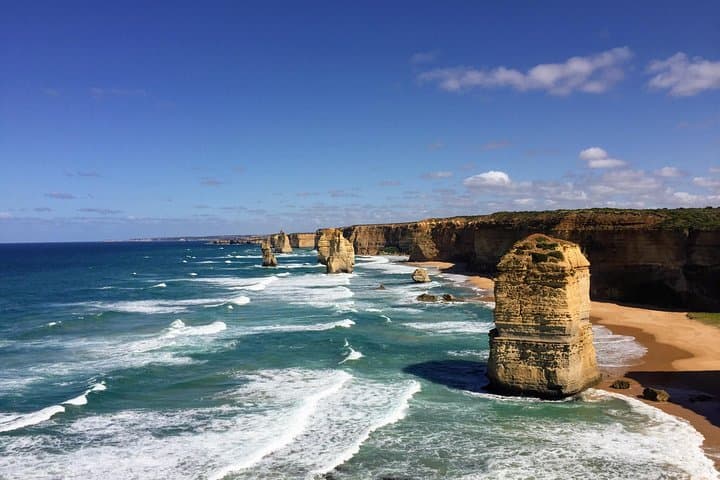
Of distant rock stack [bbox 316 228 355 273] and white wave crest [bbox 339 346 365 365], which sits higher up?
distant rock stack [bbox 316 228 355 273]

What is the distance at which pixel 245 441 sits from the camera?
17219mm

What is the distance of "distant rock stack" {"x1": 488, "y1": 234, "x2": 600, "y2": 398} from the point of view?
1950cm

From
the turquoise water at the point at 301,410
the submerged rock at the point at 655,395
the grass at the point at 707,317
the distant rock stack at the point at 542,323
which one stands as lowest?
the turquoise water at the point at 301,410

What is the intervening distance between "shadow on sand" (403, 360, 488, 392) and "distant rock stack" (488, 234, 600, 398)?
1664mm

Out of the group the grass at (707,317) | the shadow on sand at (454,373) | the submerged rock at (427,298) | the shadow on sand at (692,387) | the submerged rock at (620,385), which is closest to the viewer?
the shadow on sand at (692,387)

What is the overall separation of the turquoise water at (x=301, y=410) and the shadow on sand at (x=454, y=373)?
131mm

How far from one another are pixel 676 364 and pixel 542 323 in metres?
9.42

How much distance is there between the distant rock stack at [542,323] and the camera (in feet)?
64.0

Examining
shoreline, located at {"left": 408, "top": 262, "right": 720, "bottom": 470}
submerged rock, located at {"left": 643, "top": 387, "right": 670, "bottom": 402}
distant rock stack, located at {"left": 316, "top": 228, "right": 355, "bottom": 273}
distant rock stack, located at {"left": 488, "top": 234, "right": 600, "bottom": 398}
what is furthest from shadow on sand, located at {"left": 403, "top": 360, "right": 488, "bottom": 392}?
distant rock stack, located at {"left": 316, "top": 228, "right": 355, "bottom": 273}

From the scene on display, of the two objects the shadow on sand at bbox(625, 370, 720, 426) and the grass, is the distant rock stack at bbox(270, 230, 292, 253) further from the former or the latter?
the shadow on sand at bbox(625, 370, 720, 426)

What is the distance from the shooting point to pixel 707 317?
34438 millimetres

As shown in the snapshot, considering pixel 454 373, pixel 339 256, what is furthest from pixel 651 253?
pixel 339 256

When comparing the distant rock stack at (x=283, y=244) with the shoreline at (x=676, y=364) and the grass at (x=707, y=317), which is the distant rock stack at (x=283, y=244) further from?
the grass at (x=707, y=317)

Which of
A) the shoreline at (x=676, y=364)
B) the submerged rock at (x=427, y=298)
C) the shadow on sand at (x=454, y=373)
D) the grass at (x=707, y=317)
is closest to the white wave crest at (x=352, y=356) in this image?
the shadow on sand at (x=454, y=373)
